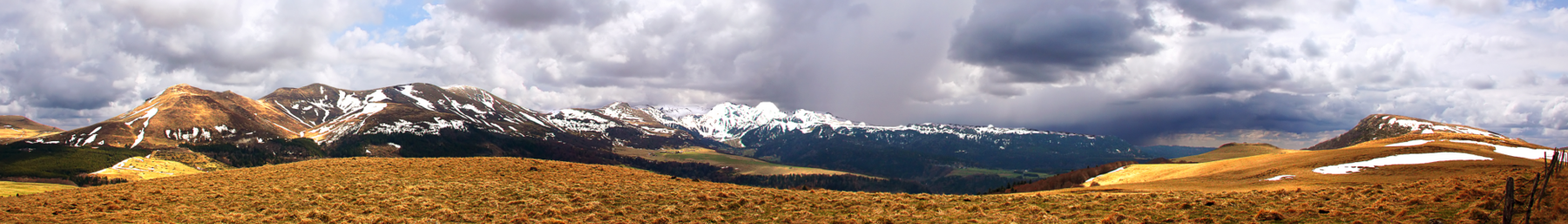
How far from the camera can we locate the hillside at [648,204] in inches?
959

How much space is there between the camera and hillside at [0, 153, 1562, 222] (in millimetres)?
24350

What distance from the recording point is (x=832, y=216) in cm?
2728

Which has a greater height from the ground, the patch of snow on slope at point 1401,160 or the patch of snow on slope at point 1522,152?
the patch of snow on slope at point 1522,152

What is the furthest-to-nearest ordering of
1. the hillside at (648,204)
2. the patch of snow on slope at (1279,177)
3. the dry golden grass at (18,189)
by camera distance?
1. the dry golden grass at (18,189)
2. the patch of snow on slope at (1279,177)
3. the hillside at (648,204)

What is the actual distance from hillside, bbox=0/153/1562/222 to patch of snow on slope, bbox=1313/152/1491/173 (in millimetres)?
23092

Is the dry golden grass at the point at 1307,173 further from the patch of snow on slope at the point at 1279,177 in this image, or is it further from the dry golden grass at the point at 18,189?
the dry golden grass at the point at 18,189

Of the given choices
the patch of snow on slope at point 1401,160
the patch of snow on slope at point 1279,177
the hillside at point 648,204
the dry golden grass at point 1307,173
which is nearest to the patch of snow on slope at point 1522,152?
the dry golden grass at point 1307,173

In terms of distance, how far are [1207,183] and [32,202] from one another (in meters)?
74.0

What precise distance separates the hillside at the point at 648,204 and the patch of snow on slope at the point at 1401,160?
75.8ft

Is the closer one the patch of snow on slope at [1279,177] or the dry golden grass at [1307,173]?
the dry golden grass at [1307,173]

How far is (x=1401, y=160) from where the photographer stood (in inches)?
2141

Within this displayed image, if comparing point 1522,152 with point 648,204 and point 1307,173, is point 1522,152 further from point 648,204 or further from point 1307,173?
point 648,204

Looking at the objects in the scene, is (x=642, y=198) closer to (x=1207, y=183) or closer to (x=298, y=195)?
(x=298, y=195)

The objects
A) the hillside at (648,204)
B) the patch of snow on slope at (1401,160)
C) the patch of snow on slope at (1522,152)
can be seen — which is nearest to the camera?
the hillside at (648,204)
